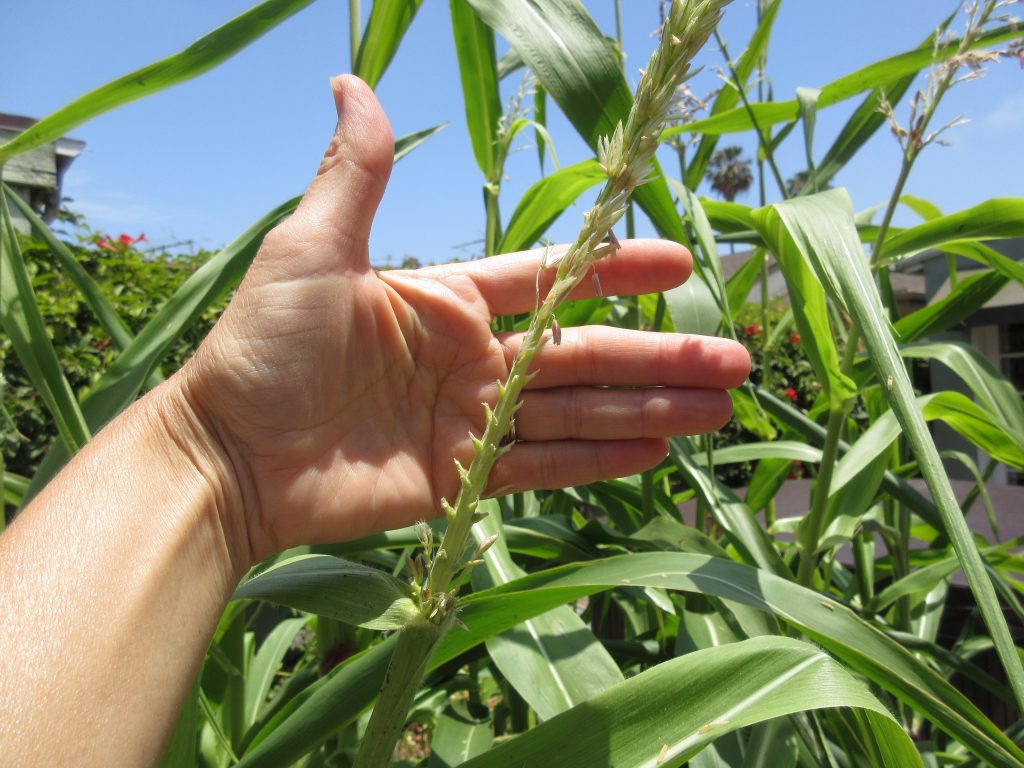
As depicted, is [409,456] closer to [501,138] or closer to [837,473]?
[837,473]

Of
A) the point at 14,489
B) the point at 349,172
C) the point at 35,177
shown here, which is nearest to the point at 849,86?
the point at 349,172

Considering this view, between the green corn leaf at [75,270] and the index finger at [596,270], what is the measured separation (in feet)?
1.55

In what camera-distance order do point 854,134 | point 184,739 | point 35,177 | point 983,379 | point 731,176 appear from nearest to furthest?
point 184,739, point 983,379, point 854,134, point 35,177, point 731,176

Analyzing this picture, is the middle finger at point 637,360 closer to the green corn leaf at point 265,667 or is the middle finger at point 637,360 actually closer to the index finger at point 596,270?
the index finger at point 596,270

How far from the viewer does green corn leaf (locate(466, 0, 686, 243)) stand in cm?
70

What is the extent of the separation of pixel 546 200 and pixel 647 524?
1.56 ft

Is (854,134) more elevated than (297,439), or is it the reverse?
(854,134)

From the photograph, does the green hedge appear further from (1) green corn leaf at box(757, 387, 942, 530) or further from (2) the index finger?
(1) green corn leaf at box(757, 387, 942, 530)

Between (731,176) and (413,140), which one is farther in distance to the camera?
(731,176)

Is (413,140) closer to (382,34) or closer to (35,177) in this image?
(382,34)

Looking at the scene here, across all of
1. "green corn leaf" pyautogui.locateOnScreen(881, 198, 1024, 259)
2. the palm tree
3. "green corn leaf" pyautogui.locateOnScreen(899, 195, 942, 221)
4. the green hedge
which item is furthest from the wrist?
the palm tree

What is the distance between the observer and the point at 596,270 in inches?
30.8

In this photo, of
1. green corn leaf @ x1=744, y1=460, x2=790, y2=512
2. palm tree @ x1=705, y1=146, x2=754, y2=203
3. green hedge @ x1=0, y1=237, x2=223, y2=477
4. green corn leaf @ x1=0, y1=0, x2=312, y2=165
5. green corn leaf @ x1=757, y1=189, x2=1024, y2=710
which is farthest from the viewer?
palm tree @ x1=705, y1=146, x2=754, y2=203

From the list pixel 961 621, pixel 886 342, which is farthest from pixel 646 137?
pixel 961 621
